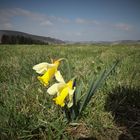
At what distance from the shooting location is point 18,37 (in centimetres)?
6244

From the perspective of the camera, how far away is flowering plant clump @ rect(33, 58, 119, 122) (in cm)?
121

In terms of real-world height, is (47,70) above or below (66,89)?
above

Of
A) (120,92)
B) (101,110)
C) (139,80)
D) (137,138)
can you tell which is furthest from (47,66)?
(139,80)

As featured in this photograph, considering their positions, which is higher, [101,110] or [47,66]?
[47,66]

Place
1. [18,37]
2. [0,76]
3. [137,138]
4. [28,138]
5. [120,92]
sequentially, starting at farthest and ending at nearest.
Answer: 1. [18,37]
2. [0,76]
3. [120,92]
4. [137,138]
5. [28,138]

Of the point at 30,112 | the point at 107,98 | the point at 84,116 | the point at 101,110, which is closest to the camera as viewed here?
the point at 30,112

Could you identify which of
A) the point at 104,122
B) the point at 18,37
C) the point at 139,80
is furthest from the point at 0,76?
the point at 18,37

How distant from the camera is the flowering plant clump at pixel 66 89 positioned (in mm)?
1209

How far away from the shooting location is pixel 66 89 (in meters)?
1.21

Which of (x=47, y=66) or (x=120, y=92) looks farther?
(x=120, y=92)

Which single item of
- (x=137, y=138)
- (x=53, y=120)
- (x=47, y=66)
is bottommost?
(x=137, y=138)

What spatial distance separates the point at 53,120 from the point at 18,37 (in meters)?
64.4

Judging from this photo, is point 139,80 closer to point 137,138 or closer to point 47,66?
point 137,138

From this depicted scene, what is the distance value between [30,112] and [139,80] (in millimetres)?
1861
